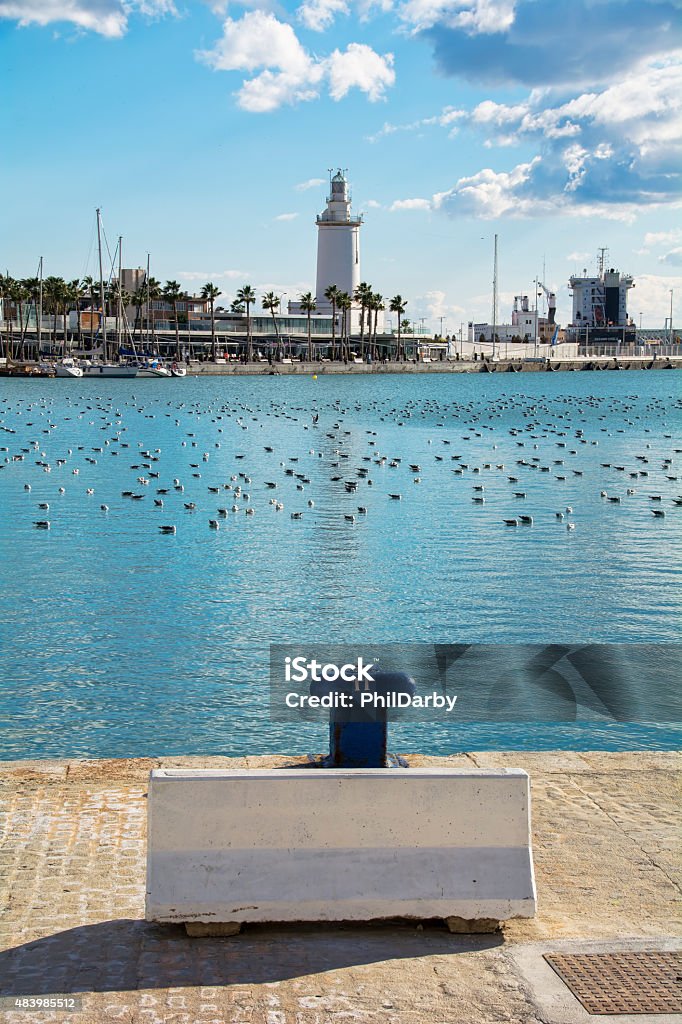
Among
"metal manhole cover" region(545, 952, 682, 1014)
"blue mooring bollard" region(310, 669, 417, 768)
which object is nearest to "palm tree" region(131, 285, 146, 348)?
"blue mooring bollard" region(310, 669, 417, 768)

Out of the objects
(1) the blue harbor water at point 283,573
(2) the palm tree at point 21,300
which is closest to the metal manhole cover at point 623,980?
(1) the blue harbor water at point 283,573

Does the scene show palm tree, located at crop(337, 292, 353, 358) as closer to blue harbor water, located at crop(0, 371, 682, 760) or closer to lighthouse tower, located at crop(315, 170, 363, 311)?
lighthouse tower, located at crop(315, 170, 363, 311)

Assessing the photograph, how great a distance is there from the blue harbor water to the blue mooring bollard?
19.2 feet

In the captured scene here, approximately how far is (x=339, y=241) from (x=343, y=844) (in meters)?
178

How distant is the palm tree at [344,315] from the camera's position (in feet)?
549

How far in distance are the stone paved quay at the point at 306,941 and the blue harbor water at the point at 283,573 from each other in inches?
197

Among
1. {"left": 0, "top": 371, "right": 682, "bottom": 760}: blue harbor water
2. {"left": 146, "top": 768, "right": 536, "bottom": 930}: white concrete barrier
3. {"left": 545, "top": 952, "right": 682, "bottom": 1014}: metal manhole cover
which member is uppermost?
{"left": 146, "top": 768, "right": 536, "bottom": 930}: white concrete barrier

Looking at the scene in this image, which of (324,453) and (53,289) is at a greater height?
(53,289)

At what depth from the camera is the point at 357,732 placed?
7625mm

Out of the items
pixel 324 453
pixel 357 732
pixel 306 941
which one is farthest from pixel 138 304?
pixel 306 941

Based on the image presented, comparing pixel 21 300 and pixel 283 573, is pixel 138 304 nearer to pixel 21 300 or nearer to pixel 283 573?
pixel 21 300

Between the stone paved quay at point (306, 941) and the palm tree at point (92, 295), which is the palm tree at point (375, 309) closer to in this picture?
the palm tree at point (92, 295)

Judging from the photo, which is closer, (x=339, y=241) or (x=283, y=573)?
(x=283, y=573)

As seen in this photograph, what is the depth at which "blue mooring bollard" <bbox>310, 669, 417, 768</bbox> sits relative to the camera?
24.6ft
